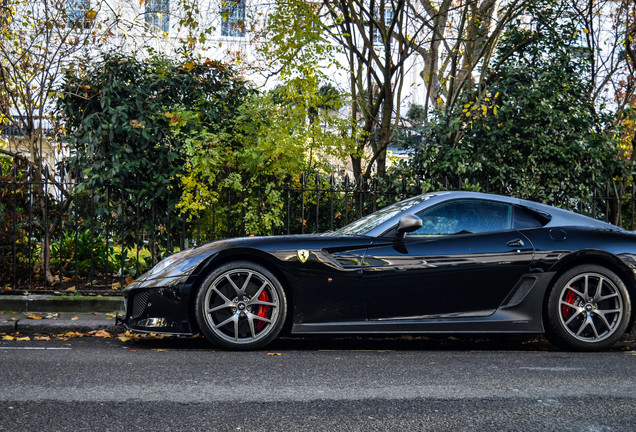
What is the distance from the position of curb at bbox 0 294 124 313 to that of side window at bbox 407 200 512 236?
146 inches

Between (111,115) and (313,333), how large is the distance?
15.8 ft

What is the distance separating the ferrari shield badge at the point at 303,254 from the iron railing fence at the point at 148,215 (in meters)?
2.92

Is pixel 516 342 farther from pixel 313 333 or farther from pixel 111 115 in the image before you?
pixel 111 115

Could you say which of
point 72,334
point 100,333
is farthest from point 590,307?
point 72,334

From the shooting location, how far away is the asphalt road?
11.6 feet

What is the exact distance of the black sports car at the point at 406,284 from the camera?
5598 millimetres

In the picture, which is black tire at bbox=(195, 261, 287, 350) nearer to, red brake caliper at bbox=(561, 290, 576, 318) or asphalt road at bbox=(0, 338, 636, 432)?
asphalt road at bbox=(0, 338, 636, 432)

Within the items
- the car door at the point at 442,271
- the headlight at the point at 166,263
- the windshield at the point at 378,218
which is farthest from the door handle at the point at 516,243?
the headlight at the point at 166,263

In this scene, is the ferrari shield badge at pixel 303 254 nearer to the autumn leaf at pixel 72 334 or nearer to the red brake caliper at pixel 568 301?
the red brake caliper at pixel 568 301

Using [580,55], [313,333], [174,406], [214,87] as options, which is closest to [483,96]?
[580,55]

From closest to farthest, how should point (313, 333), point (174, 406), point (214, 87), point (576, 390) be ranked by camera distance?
point (174, 406) → point (576, 390) → point (313, 333) → point (214, 87)

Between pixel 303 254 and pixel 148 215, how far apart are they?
4225 millimetres

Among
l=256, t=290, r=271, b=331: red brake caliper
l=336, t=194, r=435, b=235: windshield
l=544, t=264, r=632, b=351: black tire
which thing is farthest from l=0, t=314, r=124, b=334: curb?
l=544, t=264, r=632, b=351: black tire

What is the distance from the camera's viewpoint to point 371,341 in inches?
260
